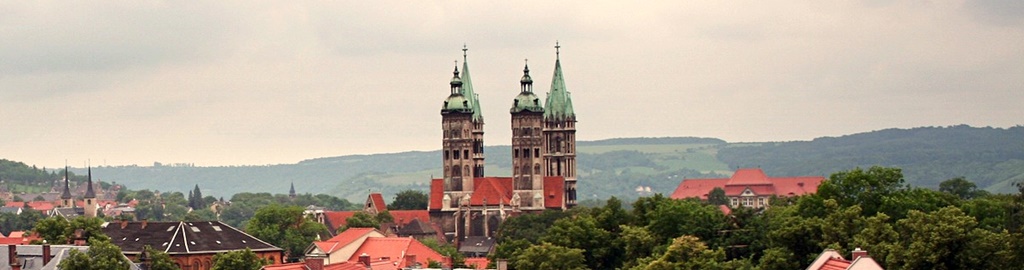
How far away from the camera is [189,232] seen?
153 metres

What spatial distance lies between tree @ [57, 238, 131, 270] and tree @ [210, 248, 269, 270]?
28.0 ft

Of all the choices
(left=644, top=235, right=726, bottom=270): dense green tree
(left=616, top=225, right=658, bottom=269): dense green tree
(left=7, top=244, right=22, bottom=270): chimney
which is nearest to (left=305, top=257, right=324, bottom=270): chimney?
(left=644, top=235, right=726, bottom=270): dense green tree

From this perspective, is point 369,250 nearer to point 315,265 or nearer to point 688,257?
point 688,257

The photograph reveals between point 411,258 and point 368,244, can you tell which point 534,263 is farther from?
point 368,244

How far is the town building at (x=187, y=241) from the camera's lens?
14788 centimetres

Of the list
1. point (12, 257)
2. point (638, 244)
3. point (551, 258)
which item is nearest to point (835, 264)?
point (551, 258)

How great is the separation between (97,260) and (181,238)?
2857 cm

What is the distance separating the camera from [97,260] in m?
122

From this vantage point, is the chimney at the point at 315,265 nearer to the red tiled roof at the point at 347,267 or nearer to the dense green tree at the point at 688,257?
the red tiled roof at the point at 347,267

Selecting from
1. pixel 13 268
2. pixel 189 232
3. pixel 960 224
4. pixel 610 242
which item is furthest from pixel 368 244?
pixel 960 224

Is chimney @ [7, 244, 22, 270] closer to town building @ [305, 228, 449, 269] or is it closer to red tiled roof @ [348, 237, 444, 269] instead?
town building @ [305, 228, 449, 269]

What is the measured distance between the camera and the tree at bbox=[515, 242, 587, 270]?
127 metres

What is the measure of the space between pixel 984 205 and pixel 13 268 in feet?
201

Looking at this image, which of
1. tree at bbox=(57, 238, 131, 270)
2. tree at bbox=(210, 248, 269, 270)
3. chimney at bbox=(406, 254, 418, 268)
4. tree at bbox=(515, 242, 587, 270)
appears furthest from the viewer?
chimney at bbox=(406, 254, 418, 268)
